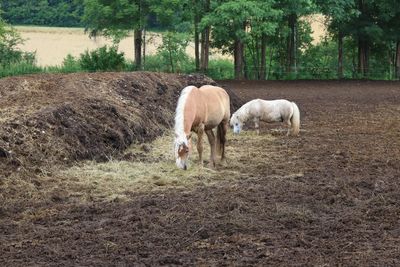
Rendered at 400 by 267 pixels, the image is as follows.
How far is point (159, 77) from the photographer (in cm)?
1986

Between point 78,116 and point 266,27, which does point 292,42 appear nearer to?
point 266,27

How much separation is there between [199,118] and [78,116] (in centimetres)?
290

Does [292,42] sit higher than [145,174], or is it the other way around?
[292,42]

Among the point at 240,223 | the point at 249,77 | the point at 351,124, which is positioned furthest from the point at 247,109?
the point at 249,77

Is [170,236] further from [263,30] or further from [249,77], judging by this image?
[249,77]

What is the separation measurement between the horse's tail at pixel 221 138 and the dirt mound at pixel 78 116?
1.91 metres

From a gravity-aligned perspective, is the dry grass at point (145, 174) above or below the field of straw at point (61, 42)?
below

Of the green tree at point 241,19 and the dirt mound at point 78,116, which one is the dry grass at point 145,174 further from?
the green tree at point 241,19

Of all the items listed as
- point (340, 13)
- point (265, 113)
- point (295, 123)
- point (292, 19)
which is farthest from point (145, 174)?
point (292, 19)

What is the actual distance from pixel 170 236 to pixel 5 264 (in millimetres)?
1768

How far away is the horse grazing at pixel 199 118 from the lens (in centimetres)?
1077

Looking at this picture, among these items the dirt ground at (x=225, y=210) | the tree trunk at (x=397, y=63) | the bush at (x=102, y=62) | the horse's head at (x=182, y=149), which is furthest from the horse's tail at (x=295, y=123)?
the tree trunk at (x=397, y=63)

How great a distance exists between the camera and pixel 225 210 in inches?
332

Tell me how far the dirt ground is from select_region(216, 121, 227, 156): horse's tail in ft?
0.88
